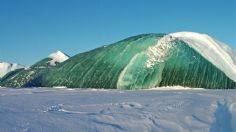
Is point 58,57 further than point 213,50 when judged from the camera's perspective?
Yes

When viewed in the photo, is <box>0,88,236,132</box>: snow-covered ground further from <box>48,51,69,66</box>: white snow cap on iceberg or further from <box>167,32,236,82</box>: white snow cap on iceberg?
<box>48,51,69,66</box>: white snow cap on iceberg

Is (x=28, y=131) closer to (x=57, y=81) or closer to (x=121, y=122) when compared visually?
(x=121, y=122)

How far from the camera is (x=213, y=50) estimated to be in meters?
18.7

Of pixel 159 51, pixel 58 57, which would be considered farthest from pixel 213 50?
pixel 58 57

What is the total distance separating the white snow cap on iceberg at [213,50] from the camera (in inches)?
696

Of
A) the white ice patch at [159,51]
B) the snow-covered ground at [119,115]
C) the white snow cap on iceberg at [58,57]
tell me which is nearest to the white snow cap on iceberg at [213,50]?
the white ice patch at [159,51]

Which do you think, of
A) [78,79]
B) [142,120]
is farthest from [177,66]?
[142,120]

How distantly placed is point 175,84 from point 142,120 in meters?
8.71

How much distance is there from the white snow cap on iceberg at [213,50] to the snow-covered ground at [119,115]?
7.71 m

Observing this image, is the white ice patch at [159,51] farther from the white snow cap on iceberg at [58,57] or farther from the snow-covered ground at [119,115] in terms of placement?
the white snow cap on iceberg at [58,57]

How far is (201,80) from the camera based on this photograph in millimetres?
16172

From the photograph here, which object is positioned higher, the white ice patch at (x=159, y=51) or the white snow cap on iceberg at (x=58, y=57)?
the white snow cap on iceberg at (x=58, y=57)

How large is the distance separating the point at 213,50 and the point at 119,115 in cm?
1175

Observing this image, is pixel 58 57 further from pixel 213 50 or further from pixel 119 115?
pixel 119 115
